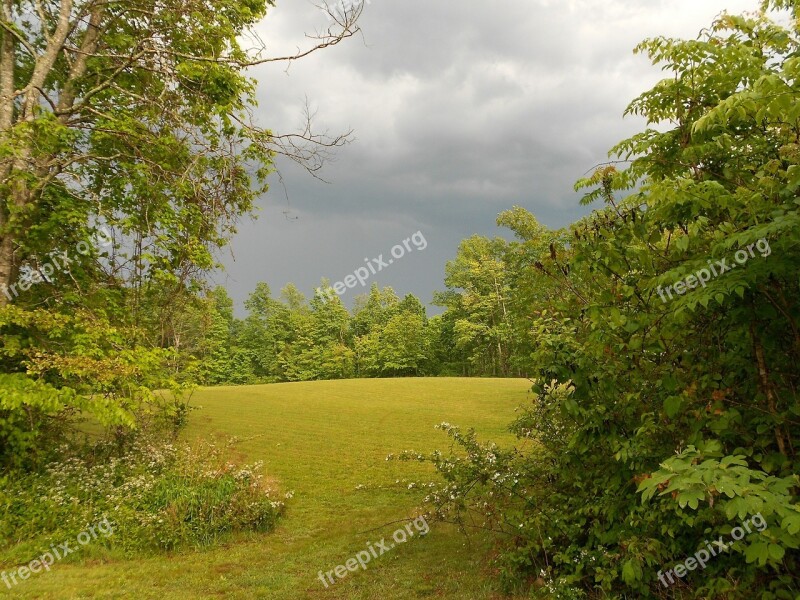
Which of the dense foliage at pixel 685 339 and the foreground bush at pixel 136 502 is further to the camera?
the foreground bush at pixel 136 502

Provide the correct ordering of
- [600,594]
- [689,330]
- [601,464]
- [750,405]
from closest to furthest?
[750,405], [689,330], [600,594], [601,464]

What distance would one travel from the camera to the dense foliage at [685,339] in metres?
3.63

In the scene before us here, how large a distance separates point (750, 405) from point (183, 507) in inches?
393

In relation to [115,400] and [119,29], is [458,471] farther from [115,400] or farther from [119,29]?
[119,29]

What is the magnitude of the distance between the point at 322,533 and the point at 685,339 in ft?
27.7

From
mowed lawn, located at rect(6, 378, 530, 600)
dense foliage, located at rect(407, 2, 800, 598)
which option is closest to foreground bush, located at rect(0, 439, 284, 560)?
mowed lawn, located at rect(6, 378, 530, 600)

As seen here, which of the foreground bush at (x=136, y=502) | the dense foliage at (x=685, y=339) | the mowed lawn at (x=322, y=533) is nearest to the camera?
the dense foliage at (x=685, y=339)

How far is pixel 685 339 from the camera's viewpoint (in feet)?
15.9

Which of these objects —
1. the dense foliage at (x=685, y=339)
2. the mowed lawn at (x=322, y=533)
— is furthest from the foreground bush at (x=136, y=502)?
the dense foliage at (x=685, y=339)

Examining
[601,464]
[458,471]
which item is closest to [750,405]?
[601,464]

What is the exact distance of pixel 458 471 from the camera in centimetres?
777

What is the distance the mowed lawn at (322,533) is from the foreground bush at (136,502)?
52 cm

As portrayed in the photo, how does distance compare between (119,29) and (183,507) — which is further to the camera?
(119,29)

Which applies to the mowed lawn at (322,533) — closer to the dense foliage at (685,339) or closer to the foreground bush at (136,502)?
the foreground bush at (136,502)
